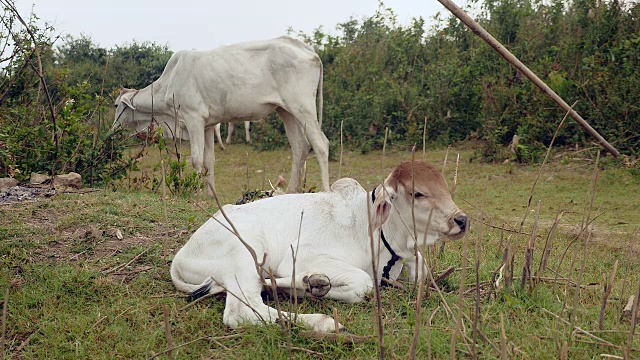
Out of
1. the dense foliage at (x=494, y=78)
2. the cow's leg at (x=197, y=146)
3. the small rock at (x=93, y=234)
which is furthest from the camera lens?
the dense foliage at (x=494, y=78)

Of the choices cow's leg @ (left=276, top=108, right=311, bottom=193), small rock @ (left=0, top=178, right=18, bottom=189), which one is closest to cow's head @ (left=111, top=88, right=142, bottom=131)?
cow's leg @ (left=276, top=108, right=311, bottom=193)

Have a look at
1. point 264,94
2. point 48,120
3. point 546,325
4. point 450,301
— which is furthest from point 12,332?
point 264,94

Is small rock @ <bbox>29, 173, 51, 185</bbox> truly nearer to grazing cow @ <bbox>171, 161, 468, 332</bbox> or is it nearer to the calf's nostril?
grazing cow @ <bbox>171, 161, 468, 332</bbox>

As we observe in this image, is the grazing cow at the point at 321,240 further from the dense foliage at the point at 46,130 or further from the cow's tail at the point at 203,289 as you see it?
the dense foliage at the point at 46,130

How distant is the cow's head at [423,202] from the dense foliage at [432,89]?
3.49 meters

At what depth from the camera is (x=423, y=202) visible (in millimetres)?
3133

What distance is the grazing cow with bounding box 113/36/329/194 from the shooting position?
280 inches

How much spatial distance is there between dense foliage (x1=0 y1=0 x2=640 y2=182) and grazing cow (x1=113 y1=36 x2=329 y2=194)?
31.3 inches

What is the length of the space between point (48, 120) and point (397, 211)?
4176 millimetres

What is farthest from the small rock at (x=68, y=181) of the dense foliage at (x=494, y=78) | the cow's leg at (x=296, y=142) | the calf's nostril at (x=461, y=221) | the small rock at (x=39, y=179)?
the dense foliage at (x=494, y=78)

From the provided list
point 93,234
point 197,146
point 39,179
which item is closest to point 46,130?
point 39,179

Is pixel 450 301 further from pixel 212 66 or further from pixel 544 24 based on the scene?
pixel 544 24

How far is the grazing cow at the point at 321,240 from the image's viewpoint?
3020 mm

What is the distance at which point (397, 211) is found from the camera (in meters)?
3.10
